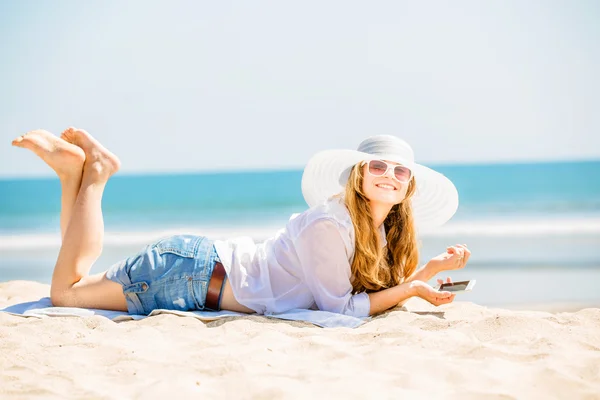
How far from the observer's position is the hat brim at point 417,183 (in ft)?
14.8

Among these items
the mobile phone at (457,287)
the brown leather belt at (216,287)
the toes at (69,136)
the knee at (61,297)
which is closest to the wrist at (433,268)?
the mobile phone at (457,287)

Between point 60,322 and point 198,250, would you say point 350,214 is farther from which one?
point 60,322

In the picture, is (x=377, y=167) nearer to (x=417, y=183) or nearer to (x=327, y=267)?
(x=417, y=183)

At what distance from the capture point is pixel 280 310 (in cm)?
443

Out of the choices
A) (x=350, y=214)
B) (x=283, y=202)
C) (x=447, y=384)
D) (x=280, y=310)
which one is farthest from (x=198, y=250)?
(x=283, y=202)

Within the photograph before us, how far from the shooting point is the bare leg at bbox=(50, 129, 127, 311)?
446cm

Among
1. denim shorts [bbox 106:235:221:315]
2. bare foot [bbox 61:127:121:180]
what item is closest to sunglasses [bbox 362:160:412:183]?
denim shorts [bbox 106:235:221:315]

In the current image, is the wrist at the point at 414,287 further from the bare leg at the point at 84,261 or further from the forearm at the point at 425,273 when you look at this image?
the bare leg at the point at 84,261

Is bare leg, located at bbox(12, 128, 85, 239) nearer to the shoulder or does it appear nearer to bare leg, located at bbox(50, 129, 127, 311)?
bare leg, located at bbox(50, 129, 127, 311)

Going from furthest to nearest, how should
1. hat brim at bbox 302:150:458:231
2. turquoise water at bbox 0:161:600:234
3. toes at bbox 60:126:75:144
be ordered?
turquoise water at bbox 0:161:600:234 < toes at bbox 60:126:75:144 < hat brim at bbox 302:150:458:231

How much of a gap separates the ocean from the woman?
223cm

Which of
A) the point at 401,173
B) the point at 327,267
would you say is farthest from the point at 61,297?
the point at 401,173

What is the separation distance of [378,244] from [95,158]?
1.88 metres

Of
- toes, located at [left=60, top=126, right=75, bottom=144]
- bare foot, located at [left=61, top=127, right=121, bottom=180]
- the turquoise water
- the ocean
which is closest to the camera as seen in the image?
bare foot, located at [left=61, top=127, right=121, bottom=180]
